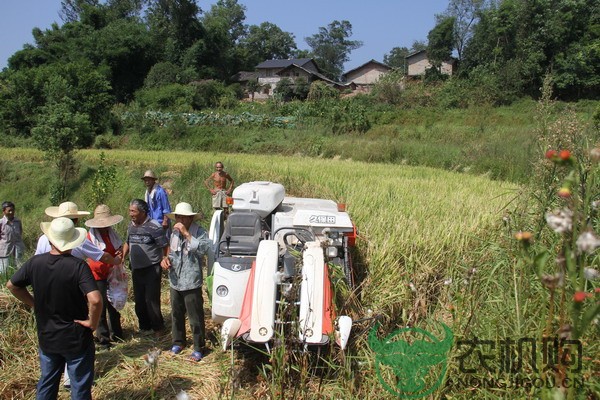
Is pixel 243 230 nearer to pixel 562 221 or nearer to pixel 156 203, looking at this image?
pixel 156 203

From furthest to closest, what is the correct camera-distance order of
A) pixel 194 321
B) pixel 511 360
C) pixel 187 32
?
pixel 187 32, pixel 194 321, pixel 511 360

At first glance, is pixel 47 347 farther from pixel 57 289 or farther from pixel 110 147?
pixel 110 147

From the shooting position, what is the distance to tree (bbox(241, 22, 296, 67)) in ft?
215

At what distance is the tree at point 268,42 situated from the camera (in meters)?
65.4

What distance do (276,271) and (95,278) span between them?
1.86 metres

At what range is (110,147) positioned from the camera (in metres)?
22.7

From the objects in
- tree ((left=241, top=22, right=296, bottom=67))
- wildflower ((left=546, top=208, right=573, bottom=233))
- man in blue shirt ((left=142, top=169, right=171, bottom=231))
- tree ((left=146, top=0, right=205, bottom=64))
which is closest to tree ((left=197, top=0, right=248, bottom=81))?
tree ((left=146, top=0, right=205, bottom=64))

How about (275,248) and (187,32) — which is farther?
(187,32)

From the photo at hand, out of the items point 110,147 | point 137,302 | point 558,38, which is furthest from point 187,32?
point 137,302

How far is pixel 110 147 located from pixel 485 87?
23197mm

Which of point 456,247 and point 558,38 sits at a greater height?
point 558,38

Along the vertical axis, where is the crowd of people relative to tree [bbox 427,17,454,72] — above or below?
below

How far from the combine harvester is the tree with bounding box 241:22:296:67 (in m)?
61.7

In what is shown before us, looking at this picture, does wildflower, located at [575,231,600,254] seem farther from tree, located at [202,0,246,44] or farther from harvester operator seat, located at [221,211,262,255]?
tree, located at [202,0,246,44]
